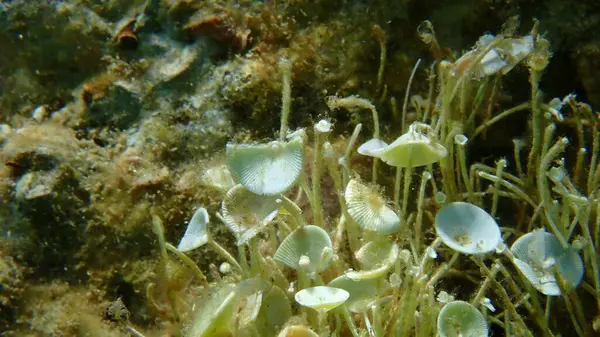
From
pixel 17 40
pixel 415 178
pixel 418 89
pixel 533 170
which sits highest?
pixel 17 40

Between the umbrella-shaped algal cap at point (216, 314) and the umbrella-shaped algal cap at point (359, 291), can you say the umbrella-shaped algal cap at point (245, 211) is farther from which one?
the umbrella-shaped algal cap at point (359, 291)

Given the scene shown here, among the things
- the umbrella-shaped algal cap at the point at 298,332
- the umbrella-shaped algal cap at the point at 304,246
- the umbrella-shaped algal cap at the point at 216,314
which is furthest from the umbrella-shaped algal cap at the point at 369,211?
the umbrella-shaped algal cap at the point at 216,314

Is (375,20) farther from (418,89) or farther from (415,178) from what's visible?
(415,178)

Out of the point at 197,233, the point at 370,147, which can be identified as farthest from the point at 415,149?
the point at 197,233

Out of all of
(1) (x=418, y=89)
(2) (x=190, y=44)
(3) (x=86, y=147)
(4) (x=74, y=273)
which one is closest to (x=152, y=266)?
(4) (x=74, y=273)

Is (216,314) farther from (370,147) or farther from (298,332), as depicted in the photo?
(370,147)

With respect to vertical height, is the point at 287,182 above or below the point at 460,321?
above

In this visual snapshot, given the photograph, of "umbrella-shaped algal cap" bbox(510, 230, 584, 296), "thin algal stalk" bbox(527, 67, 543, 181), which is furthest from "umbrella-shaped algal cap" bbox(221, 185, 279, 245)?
"thin algal stalk" bbox(527, 67, 543, 181)

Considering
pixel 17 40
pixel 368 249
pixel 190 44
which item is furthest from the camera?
pixel 17 40
